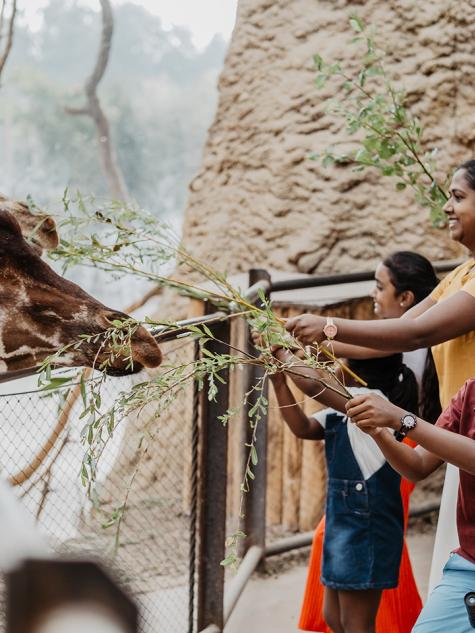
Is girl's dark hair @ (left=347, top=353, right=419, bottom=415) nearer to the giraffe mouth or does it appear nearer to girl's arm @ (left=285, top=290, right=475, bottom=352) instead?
girl's arm @ (left=285, top=290, right=475, bottom=352)

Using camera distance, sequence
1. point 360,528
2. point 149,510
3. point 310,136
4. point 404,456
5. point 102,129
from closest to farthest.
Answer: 1. point 404,456
2. point 360,528
3. point 149,510
4. point 310,136
5. point 102,129

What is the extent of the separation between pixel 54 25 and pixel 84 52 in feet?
3.95

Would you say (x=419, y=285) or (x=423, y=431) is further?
(x=419, y=285)

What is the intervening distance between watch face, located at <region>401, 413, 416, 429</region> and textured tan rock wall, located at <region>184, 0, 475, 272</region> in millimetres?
3258

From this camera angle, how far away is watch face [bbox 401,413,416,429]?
5.71 ft

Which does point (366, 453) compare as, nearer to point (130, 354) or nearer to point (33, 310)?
point (130, 354)

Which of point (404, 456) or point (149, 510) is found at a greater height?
point (404, 456)

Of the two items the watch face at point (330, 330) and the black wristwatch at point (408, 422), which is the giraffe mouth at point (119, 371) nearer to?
the watch face at point (330, 330)

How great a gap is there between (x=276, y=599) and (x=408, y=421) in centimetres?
211

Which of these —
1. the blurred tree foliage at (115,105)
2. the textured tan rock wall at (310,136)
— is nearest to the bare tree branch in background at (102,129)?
the blurred tree foliage at (115,105)

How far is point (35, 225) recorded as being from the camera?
2.34 meters

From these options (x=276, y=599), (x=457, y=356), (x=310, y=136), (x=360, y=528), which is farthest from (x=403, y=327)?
(x=310, y=136)

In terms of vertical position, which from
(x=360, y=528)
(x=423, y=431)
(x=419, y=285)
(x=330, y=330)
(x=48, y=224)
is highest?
(x=48, y=224)

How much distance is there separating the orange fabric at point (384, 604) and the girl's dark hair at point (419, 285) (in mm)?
243
